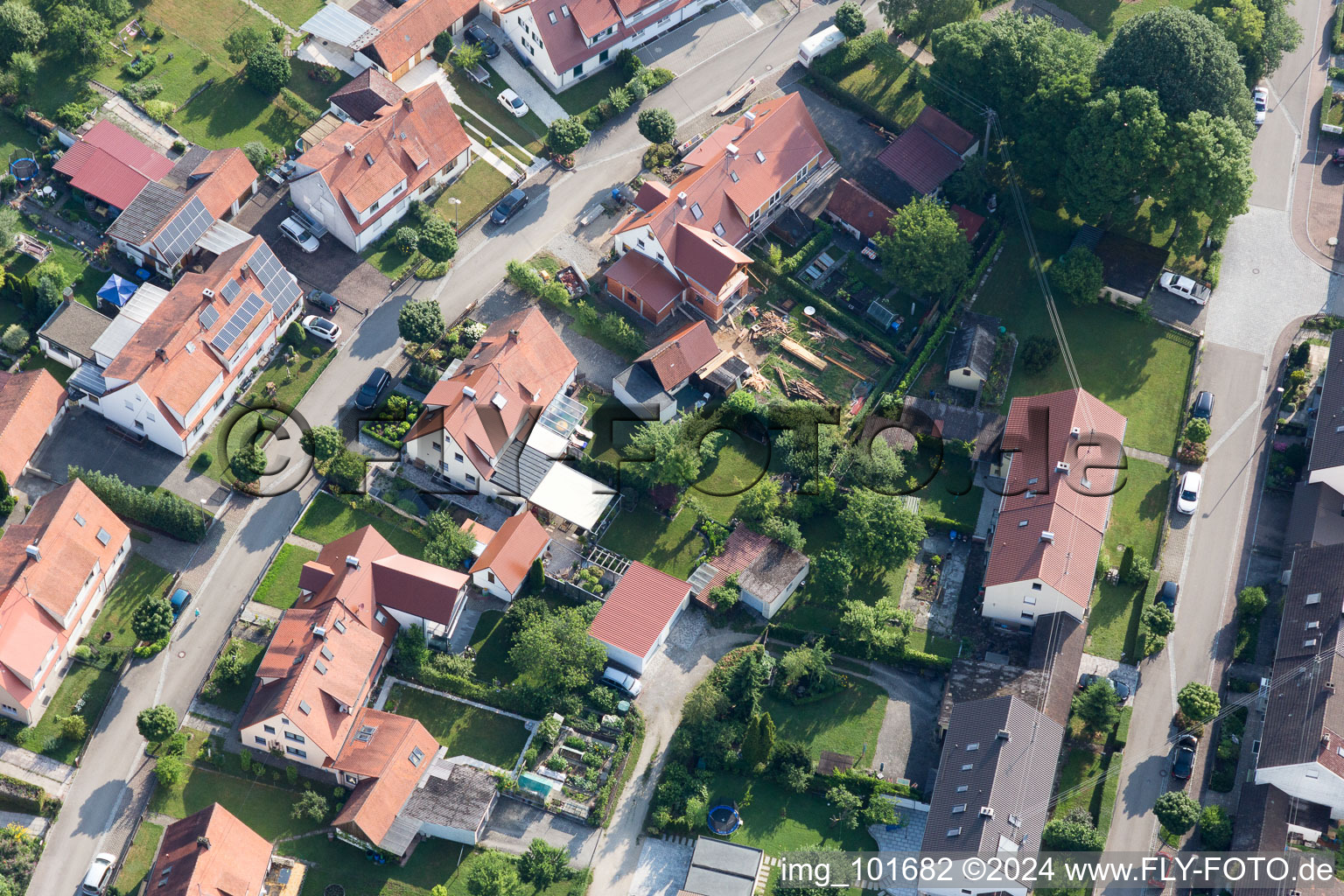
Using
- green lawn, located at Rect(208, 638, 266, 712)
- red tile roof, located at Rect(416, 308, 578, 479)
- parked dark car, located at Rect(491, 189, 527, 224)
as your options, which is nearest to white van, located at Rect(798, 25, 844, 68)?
parked dark car, located at Rect(491, 189, 527, 224)

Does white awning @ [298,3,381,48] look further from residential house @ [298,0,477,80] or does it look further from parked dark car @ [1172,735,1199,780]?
parked dark car @ [1172,735,1199,780]

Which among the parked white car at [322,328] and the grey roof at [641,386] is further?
the parked white car at [322,328]

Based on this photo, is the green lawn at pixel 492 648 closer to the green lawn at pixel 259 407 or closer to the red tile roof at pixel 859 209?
the green lawn at pixel 259 407

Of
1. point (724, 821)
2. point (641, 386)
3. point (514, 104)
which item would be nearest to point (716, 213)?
point (641, 386)

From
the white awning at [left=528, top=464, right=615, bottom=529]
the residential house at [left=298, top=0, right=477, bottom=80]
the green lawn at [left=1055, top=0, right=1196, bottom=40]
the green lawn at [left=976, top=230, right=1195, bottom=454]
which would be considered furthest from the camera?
the green lawn at [left=1055, top=0, right=1196, bottom=40]

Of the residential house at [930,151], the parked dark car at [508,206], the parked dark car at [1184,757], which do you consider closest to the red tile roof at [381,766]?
the parked dark car at [508,206]

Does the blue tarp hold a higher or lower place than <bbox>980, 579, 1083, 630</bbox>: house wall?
higher

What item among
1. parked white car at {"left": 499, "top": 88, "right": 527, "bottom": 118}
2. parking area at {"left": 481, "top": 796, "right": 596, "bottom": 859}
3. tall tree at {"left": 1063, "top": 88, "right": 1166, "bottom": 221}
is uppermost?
tall tree at {"left": 1063, "top": 88, "right": 1166, "bottom": 221}

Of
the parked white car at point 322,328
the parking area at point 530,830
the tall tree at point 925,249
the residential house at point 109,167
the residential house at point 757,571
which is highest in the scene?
the tall tree at point 925,249
